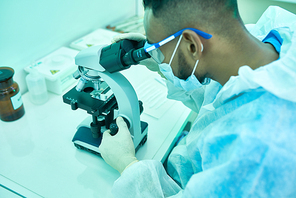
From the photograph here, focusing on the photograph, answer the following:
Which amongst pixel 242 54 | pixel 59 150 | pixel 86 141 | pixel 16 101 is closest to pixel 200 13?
pixel 242 54

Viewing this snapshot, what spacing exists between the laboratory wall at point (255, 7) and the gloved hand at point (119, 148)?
182 cm

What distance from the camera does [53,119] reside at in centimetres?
122

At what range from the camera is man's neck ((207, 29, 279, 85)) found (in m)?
0.78

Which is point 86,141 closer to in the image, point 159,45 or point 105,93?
point 105,93

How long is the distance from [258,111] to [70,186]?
0.74 meters

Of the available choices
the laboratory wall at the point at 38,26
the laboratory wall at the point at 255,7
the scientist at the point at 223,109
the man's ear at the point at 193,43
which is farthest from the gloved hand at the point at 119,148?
the laboratory wall at the point at 255,7

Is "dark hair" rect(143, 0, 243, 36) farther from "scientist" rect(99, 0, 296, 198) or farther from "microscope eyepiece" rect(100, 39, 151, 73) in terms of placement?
"microscope eyepiece" rect(100, 39, 151, 73)

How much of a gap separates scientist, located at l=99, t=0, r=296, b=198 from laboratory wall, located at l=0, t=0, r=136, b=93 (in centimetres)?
71

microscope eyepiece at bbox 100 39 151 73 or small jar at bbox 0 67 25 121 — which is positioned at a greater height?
microscope eyepiece at bbox 100 39 151 73

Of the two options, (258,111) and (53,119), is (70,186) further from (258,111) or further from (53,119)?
(258,111)

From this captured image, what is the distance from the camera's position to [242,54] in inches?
31.1

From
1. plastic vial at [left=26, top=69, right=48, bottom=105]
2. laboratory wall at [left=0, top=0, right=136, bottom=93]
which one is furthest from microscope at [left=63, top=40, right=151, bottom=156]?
laboratory wall at [left=0, top=0, right=136, bottom=93]

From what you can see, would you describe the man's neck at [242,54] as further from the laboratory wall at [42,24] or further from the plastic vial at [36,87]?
the laboratory wall at [42,24]

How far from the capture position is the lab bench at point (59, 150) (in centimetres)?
91
